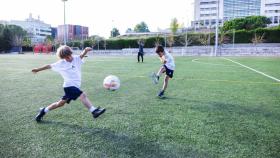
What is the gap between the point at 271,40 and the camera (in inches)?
1964

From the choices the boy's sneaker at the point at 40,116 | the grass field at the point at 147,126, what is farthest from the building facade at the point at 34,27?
the boy's sneaker at the point at 40,116

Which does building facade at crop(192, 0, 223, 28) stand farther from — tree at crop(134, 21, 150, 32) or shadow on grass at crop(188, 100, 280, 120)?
shadow on grass at crop(188, 100, 280, 120)

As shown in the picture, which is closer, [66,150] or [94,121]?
[66,150]

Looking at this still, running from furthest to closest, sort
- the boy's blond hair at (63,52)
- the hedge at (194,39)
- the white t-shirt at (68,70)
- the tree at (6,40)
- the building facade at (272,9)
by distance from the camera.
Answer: the building facade at (272,9)
the tree at (6,40)
the hedge at (194,39)
the white t-shirt at (68,70)
the boy's blond hair at (63,52)

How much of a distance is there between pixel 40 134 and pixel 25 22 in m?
139

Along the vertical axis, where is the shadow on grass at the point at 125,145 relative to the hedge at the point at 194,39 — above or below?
below

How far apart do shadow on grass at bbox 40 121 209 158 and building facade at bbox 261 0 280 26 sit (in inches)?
4310

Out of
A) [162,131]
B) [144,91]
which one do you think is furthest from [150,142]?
[144,91]

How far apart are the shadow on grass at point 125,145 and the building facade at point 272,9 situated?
10947 cm

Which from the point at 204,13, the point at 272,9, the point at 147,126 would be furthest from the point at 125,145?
the point at 204,13

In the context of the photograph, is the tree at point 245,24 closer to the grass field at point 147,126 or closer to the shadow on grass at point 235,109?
the grass field at point 147,126

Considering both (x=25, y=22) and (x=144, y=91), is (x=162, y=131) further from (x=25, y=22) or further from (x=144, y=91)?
(x=25, y=22)

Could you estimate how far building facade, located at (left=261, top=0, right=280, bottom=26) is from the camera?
10106cm

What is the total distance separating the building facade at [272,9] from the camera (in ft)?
332
